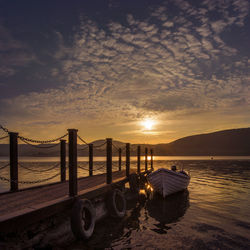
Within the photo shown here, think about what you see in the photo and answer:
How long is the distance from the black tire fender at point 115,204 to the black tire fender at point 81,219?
216 cm

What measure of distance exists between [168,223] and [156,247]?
2.54 m

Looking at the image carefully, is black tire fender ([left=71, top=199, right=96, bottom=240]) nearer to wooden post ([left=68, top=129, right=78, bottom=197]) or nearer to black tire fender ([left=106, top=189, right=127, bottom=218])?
wooden post ([left=68, top=129, right=78, bottom=197])

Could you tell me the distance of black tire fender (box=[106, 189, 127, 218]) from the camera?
9555 mm

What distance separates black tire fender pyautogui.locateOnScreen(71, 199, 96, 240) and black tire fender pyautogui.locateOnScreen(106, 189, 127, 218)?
7.10ft

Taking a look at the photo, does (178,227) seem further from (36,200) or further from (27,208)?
(27,208)

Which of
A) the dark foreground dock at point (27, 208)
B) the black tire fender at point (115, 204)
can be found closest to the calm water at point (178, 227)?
the black tire fender at point (115, 204)

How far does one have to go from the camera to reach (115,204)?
9.80 metres

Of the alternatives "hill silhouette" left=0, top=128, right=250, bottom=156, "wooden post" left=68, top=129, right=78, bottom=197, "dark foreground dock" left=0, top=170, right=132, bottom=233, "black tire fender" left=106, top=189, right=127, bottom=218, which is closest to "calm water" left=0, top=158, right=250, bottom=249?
"black tire fender" left=106, top=189, right=127, bottom=218

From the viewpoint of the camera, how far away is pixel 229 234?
7824mm

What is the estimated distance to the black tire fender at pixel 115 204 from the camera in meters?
9.55

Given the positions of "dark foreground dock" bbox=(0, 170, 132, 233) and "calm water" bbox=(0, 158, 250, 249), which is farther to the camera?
"calm water" bbox=(0, 158, 250, 249)

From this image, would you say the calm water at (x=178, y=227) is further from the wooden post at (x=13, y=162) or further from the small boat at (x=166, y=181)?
the wooden post at (x=13, y=162)

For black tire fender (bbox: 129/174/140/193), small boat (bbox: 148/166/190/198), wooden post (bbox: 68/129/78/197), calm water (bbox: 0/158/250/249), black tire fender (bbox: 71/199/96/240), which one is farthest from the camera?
black tire fender (bbox: 129/174/140/193)

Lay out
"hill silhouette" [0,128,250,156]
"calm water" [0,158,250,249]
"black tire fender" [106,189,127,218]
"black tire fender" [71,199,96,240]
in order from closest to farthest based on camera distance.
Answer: "black tire fender" [71,199,96,240] < "calm water" [0,158,250,249] < "black tire fender" [106,189,127,218] < "hill silhouette" [0,128,250,156]
